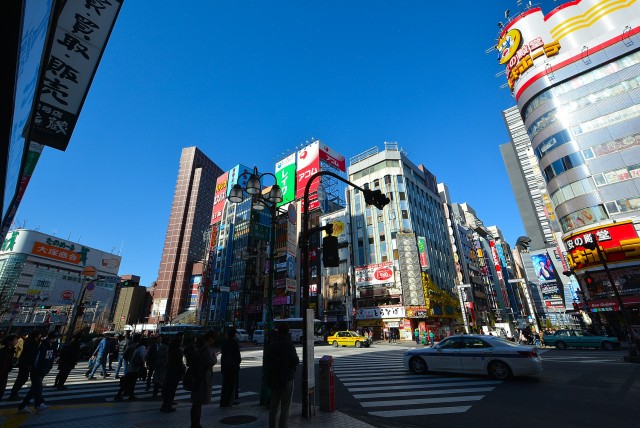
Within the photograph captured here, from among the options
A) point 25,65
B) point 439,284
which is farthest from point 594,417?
point 439,284

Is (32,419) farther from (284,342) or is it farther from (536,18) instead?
(536,18)

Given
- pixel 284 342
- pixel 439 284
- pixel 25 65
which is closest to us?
pixel 25 65

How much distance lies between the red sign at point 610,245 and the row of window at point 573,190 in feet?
15.0

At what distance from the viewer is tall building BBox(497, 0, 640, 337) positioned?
29862 millimetres

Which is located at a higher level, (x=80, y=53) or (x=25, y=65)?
(x=80, y=53)

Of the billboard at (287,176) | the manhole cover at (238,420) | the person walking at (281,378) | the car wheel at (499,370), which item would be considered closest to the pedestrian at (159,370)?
the manhole cover at (238,420)

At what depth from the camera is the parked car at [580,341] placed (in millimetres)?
20719

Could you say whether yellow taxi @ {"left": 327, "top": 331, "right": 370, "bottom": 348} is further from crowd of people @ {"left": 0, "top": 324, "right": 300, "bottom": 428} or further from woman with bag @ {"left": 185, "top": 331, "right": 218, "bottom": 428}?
woman with bag @ {"left": 185, "top": 331, "right": 218, "bottom": 428}

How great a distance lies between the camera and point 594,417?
5.88 meters

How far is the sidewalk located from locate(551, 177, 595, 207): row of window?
131ft

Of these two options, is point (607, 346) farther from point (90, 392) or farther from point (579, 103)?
point (90, 392)

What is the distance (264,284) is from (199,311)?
22.1 metres

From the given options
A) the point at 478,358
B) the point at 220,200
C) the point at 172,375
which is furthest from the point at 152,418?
the point at 220,200

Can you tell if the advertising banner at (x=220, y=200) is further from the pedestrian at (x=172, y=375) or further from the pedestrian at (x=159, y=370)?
the pedestrian at (x=172, y=375)
